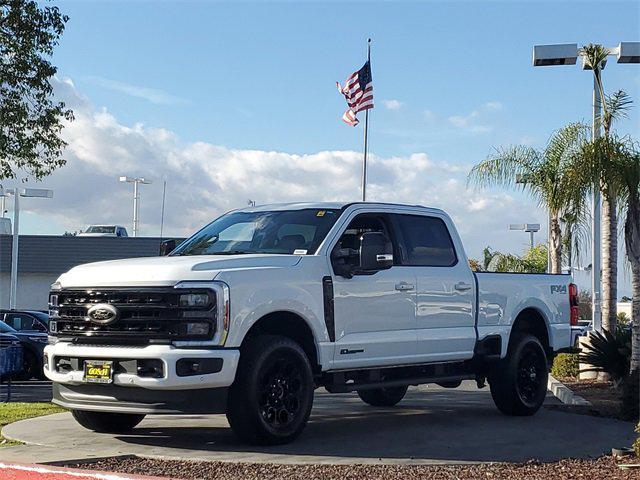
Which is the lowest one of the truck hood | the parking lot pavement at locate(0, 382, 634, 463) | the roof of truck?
the parking lot pavement at locate(0, 382, 634, 463)

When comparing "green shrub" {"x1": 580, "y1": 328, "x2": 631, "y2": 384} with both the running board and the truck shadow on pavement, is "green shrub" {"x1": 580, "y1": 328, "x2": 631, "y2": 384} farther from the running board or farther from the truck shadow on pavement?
the running board

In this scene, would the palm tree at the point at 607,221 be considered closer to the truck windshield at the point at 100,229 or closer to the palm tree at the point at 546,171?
the palm tree at the point at 546,171

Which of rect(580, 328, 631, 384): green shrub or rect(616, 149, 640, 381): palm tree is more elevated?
rect(616, 149, 640, 381): palm tree

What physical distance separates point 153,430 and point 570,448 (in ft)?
13.7

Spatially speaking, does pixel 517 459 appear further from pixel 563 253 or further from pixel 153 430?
pixel 563 253

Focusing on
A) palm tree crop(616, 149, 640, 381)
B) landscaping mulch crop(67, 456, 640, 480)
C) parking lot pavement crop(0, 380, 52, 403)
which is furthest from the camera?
parking lot pavement crop(0, 380, 52, 403)

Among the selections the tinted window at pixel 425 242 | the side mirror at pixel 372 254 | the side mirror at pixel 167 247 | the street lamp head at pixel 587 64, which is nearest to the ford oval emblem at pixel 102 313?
the side mirror at pixel 167 247

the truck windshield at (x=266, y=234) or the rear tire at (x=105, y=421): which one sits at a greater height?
the truck windshield at (x=266, y=234)

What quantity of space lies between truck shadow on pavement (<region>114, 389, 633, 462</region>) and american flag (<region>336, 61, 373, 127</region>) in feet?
66.9

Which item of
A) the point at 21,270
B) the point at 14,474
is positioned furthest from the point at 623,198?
the point at 21,270

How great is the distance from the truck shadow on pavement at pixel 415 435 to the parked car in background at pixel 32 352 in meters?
9.53

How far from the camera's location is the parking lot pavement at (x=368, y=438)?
29.0ft

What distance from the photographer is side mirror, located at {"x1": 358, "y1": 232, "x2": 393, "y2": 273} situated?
995 cm

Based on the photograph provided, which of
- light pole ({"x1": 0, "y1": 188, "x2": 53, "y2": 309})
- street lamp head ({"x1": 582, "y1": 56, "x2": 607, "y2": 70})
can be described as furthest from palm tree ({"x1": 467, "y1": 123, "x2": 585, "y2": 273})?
light pole ({"x1": 0, "y1": 188, "x2": 53, "y2": 309})
